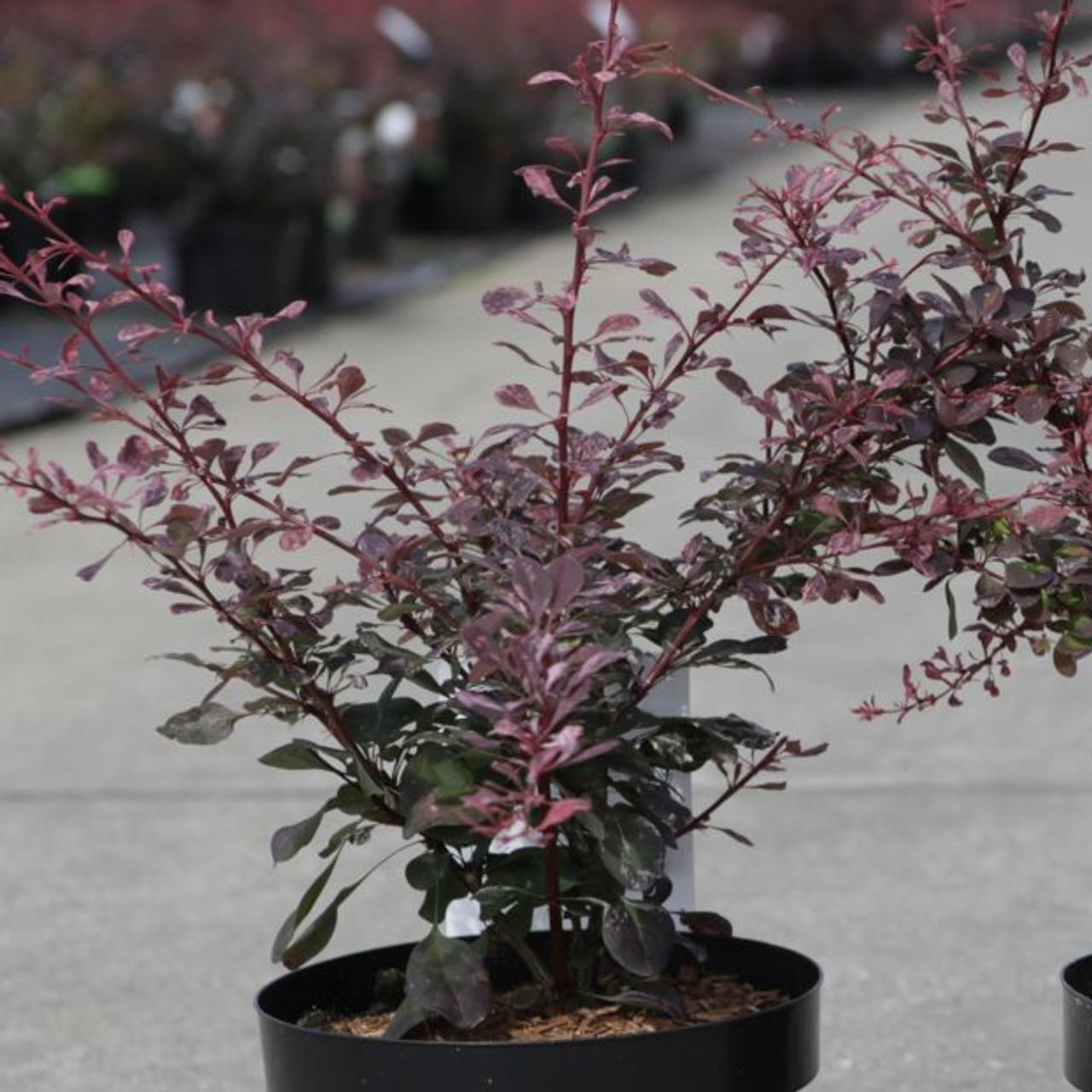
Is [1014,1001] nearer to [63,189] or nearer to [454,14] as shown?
[63,189]

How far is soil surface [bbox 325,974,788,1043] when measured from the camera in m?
2.15

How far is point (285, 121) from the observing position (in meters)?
11.3

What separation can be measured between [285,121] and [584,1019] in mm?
9511

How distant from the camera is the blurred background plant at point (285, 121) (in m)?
11.4

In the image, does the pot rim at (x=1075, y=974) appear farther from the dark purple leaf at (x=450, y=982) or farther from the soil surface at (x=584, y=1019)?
the dark purple leaf at (x=450, y=982)

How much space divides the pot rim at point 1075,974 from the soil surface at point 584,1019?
248 mm

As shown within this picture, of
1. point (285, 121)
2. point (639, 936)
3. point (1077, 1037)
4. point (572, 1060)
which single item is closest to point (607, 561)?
point (639, 936)

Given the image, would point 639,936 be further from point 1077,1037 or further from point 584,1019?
point 1077,1037

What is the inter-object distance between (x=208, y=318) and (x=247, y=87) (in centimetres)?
992

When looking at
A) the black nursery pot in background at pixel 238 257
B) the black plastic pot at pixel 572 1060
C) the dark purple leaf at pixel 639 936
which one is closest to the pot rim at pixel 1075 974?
the black plastic pot at pixel 572 1060

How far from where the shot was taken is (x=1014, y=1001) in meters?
3.53

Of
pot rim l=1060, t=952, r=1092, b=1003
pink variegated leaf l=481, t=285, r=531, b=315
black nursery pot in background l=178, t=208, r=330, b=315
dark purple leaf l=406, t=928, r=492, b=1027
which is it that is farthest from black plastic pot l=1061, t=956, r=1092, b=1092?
black nursery pot in background l=178, t=208, r=330, b=315

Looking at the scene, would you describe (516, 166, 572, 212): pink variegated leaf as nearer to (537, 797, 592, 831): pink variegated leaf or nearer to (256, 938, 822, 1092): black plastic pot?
(537, 797, 592, 831): pink variegated leaf

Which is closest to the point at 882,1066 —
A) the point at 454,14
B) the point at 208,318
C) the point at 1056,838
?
the point at 1056,838
